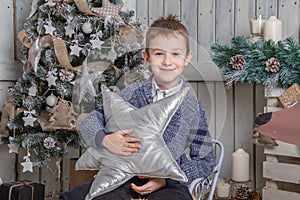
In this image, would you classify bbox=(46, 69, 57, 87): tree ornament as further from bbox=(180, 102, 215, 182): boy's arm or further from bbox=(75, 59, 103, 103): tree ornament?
bbox=(180, 102, 215, 182): boy's arm

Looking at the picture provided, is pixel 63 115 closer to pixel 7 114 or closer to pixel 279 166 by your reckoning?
pixel 7 114

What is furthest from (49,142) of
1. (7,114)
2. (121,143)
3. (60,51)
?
(121,143)

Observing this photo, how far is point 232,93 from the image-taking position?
2350 mm

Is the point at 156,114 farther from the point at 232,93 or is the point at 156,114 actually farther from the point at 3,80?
the point at 3,80

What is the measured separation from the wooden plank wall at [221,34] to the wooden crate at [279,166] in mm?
195

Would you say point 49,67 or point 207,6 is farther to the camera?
point 207,6

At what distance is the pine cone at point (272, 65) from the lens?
6.13ft

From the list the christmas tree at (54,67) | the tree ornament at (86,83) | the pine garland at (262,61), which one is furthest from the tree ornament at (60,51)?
the pine garland at (262,61)

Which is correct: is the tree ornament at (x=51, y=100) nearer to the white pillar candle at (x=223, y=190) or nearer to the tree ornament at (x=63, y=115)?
the tree ornament at (x=63, y=115)

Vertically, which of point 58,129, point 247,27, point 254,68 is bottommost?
point 58,129

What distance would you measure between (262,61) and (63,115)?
0.86 m

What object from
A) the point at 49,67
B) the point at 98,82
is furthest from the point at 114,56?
the point at 49,67

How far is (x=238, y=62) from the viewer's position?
196cm

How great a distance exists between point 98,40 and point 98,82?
1.24ft
